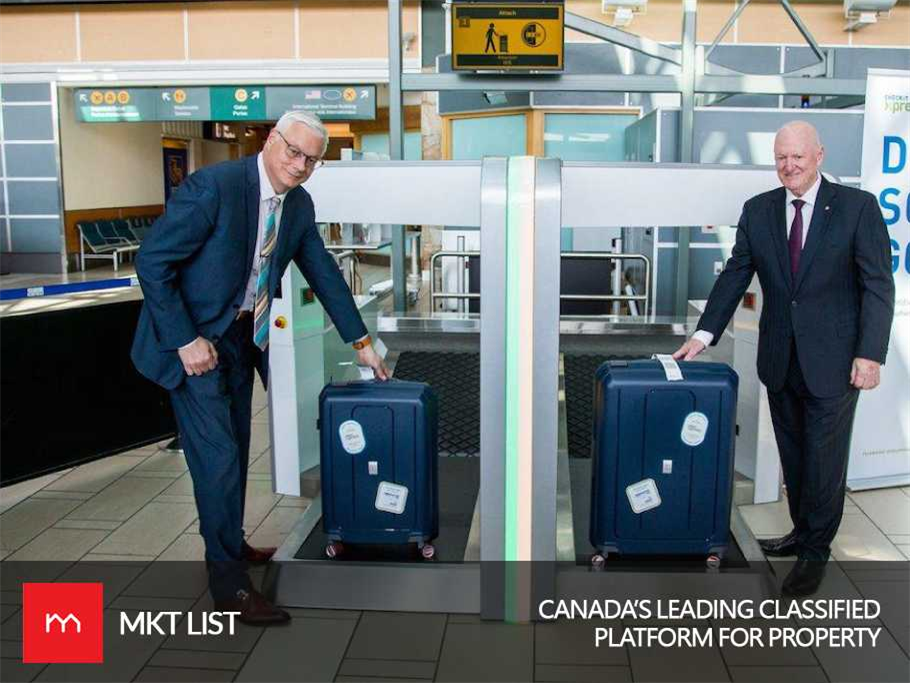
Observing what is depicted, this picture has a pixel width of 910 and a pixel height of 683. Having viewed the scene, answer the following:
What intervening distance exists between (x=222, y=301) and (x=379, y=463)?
0.79 m

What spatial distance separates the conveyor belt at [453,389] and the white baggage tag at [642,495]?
141 cm

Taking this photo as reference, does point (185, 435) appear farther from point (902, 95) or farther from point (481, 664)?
point (902, 95)

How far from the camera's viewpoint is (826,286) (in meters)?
3.12

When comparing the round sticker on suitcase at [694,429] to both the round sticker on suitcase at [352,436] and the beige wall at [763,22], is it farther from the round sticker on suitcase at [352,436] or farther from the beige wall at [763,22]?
the beige wall at [763,22]

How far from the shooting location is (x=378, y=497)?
3.25m

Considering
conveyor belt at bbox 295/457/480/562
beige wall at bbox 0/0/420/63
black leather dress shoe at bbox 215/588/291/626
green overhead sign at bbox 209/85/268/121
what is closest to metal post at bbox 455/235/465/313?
conveyor belt at bbox 295/457/480/562

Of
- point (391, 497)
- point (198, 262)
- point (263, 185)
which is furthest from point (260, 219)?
point (391, 497)

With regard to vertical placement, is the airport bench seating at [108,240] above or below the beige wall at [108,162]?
below

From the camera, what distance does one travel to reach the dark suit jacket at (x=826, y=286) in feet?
10.0

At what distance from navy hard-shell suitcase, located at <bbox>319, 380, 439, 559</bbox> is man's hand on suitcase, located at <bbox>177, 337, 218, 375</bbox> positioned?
1.59 ft

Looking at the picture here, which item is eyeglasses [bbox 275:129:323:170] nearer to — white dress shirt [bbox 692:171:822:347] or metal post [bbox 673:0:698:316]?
white dress shirt [bbox 692:171:822:347]

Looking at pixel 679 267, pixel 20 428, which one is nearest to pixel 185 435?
pixel 20 428

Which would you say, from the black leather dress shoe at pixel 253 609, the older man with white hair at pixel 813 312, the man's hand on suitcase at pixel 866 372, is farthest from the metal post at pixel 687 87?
the black leather dress shoe at pixel 253 609

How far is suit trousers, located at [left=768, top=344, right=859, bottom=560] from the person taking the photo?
10.5ft
